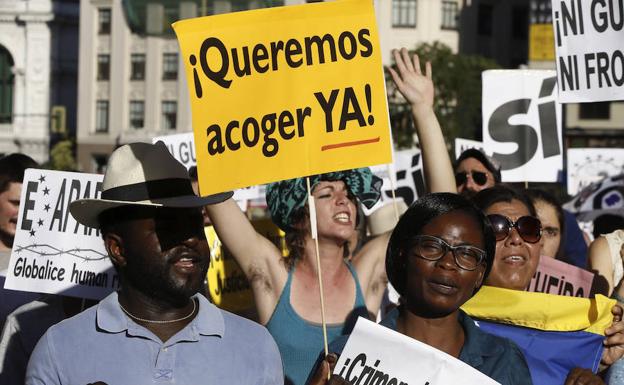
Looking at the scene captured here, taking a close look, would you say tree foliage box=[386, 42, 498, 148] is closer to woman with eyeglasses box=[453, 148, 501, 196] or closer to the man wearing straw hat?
woman with eyeglasses box=[453, 148, 501, 196]

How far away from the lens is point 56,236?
5887 millimetres

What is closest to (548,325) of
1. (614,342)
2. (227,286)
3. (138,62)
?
(614,342)

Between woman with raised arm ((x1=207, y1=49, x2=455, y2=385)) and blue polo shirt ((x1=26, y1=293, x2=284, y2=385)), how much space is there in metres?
1.05

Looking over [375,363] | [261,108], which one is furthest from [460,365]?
[261,108]

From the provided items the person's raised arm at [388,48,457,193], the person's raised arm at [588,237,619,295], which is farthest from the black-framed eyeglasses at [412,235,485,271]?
the person's raised arm at [588,237,619,295]

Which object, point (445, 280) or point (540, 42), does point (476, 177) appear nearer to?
point (445, 280)

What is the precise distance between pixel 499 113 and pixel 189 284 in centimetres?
537

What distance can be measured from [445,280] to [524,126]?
17.1 feet

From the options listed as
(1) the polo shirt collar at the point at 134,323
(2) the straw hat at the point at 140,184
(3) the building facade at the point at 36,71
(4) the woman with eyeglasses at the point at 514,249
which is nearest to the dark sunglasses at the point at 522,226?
(4) the woman with eyeglasses at the point at 514,249

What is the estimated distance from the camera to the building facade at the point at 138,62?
6216 centimetres

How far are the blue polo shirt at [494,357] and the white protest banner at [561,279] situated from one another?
139 cm

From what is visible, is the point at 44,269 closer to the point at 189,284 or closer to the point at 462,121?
the point at 189,284

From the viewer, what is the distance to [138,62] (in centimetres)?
6681

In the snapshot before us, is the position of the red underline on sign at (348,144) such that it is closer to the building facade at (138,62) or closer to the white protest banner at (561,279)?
the white protest banner at (561,279)
